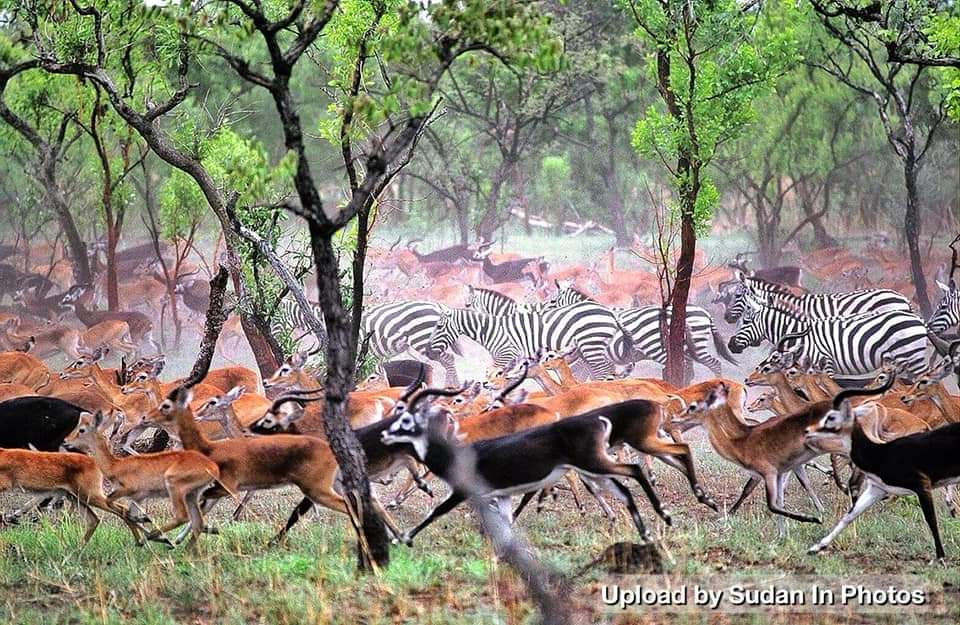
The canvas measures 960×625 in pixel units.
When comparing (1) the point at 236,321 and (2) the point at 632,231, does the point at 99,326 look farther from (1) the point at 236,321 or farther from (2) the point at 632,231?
(2) the point at 632,231

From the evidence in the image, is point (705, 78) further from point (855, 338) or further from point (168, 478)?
point (168, 478)

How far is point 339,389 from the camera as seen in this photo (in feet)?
26.5

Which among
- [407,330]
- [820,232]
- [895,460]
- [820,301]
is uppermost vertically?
[820,232]

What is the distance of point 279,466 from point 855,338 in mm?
10643

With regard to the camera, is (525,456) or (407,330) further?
(407,330)

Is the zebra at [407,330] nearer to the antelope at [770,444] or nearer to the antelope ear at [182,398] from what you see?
the antelope at [770,444]

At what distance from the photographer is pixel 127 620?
7.46 m

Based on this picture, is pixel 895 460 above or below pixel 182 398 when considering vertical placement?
below

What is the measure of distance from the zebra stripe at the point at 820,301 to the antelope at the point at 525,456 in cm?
1003

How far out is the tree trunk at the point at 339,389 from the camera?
26.5 ft

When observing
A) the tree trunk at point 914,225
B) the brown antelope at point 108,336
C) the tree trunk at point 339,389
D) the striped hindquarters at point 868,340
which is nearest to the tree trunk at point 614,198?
the tree trunk at point 914,225

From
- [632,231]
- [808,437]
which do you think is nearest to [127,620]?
[808,437]

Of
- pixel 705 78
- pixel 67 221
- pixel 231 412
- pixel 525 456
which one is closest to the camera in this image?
pixel 525 456

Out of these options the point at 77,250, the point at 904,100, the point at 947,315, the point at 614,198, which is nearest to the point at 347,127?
the point at 947,315
